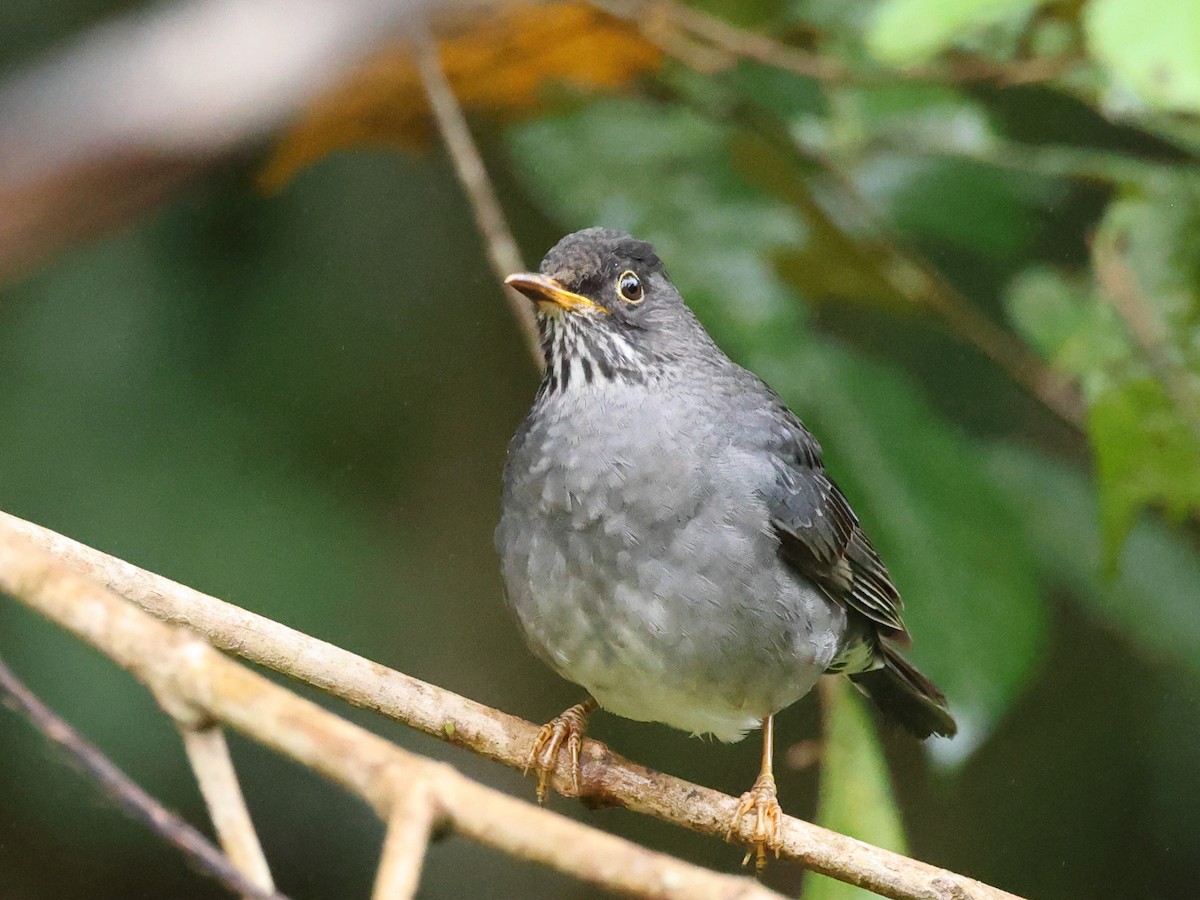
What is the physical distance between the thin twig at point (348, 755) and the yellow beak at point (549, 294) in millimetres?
1871

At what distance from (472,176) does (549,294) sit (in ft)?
4.04

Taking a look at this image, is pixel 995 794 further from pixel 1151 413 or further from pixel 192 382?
pixel 192 382

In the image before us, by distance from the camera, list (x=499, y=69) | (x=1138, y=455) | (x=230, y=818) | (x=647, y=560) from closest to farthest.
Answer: (x=230, y=818) < (x=647, y=560) < (x=1138, y=455) < (x=499, y=69)

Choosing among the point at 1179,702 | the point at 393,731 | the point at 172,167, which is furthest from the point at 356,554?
the point at 1179,702

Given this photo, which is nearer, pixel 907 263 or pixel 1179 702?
pixel 907 263

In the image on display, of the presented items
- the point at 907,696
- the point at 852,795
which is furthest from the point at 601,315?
the point at 907,696

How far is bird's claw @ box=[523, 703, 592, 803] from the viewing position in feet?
11.8

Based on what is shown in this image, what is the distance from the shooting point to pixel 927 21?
3105mm

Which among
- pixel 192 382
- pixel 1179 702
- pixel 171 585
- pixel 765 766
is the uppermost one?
pixel 171 585

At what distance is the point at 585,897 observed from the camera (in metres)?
6.59

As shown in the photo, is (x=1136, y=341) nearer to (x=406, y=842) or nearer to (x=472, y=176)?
(x=472, y=176)

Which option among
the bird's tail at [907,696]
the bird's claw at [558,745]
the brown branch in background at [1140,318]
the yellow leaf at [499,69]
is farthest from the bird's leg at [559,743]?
the yellow leaf at [499,69]

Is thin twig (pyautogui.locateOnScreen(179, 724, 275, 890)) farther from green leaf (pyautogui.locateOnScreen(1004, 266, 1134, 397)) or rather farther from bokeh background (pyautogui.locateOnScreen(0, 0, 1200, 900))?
green leaf (pyautogui.locateOnScreen(1004, 266, 1134, 397))

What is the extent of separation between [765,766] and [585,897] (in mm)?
2930
